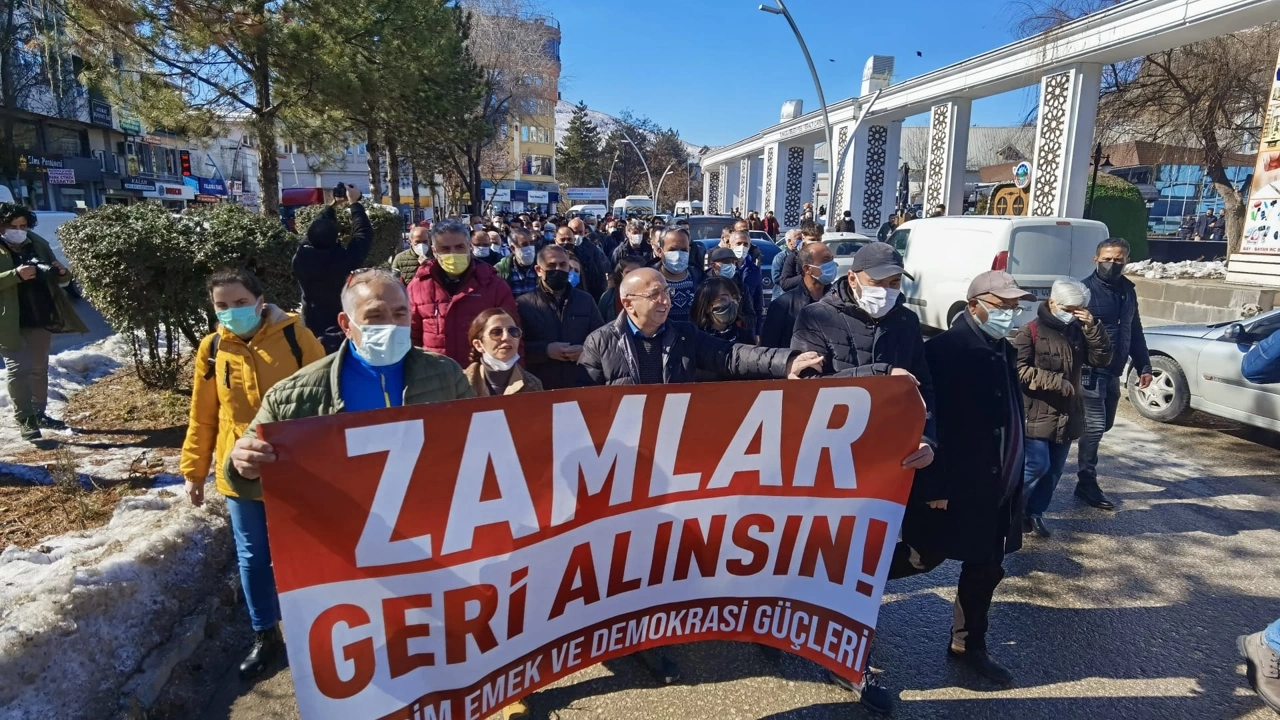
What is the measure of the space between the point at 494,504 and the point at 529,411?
0.31 metres

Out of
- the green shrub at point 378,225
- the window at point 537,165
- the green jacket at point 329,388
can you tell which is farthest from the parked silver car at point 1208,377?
the window at point 537,165

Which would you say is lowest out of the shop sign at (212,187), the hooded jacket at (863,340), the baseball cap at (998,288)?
the hooded jacket at (863,340)

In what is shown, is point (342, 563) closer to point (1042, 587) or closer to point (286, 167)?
point (1042, 587)

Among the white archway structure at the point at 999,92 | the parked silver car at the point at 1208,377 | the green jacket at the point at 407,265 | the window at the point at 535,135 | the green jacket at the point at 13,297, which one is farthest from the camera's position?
the window at the point at 535,135

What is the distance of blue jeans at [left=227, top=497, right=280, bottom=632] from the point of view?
9.85ft

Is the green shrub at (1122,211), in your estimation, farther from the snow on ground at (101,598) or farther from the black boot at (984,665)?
the snow on ground at (101,598)

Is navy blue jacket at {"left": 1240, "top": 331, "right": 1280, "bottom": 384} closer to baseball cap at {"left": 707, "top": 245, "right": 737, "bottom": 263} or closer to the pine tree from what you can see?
baseball cap at {"left": 707, "top": 245, "right": 737, "bottom": 263}

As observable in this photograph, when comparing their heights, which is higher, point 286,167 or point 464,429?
point 286,167

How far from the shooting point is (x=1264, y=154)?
12.0 metres

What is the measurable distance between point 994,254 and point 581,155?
78.7 meters

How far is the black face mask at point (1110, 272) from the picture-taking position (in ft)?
16.3

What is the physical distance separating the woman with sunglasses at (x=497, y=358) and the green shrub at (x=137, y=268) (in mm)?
4033

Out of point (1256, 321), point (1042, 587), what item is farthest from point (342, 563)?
point (1256, 321)

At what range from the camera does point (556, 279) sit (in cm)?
465
